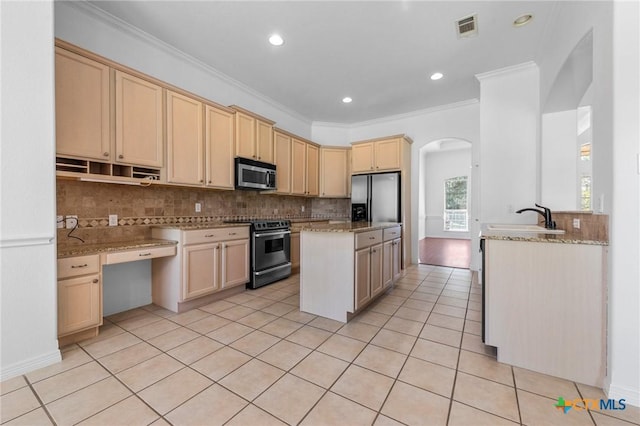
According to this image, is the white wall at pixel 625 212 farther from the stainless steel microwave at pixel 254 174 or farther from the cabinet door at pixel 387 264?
the stainless steel microwave at pixel 254 174

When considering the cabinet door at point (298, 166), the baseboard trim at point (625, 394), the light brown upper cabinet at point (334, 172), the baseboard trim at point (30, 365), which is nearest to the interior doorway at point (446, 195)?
the light brown upper cabinet at point (334, 172)

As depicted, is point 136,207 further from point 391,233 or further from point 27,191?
point 391,233

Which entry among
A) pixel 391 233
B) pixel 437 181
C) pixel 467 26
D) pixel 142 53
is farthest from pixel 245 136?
pixel 437 181

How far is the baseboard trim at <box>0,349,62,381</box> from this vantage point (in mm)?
1680

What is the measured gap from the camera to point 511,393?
1.55 metres

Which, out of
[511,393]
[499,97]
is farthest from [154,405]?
[499,97]

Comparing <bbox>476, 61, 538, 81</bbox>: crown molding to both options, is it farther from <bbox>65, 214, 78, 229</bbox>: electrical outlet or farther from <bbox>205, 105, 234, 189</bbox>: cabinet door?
<bbox>65, 214, 78, 229</bbox>: electrical outlet

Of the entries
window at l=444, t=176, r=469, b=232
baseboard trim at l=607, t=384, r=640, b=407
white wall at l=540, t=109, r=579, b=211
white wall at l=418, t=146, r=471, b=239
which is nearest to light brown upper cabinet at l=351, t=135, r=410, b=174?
white wall at l=540, t=109, r=579, b=211

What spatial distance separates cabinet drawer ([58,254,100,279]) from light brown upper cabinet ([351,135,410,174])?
13.7ft

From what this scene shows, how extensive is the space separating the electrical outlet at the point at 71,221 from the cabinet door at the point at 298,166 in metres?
2.99

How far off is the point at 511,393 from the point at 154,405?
6.70 feet

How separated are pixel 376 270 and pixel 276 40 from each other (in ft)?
9.25

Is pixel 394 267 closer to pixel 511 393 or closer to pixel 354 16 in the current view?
pixel 511 393

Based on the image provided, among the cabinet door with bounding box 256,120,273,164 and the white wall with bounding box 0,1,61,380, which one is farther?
the cabinet door with bounding box 256,120,273,164
